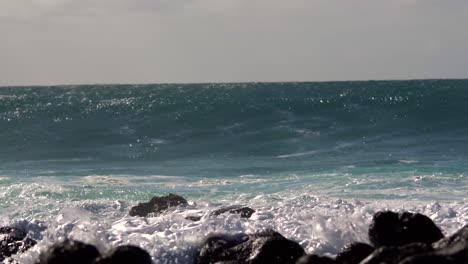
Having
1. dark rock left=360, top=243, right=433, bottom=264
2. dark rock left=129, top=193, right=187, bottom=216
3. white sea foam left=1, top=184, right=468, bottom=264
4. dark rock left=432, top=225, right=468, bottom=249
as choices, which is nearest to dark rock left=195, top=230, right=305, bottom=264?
white sea foam left=1, top=184, right=468, bottom=264

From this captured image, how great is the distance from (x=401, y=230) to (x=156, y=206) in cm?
414

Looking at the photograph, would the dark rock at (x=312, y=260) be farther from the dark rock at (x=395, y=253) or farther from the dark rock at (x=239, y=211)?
the dark rock at (x=239, y=211)

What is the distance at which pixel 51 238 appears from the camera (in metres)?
8.63

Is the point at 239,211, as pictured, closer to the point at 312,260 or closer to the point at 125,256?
the point at 125,256

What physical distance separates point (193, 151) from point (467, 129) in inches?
310

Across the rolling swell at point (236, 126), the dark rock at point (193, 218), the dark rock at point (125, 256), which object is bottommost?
the rolling swell at point (236, 126)

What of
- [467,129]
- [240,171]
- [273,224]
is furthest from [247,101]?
[273,224]

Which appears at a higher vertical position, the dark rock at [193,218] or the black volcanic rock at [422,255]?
the black volcanic rock at [422,255]

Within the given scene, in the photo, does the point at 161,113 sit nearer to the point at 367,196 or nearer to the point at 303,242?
the point at 367,196

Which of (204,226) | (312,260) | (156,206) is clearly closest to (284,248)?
(312,260)

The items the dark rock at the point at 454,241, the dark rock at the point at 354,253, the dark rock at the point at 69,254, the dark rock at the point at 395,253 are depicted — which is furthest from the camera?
the dark rock at the point at 354,253

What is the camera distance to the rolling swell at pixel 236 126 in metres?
22.1

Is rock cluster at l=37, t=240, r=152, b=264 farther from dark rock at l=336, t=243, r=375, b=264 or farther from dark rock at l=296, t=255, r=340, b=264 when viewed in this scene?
dark rock at l=336, t=243, r=375, b=264

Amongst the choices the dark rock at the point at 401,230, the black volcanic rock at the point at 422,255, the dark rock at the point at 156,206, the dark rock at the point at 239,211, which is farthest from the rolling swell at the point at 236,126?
the black volcanic rock at the point at 422,255
